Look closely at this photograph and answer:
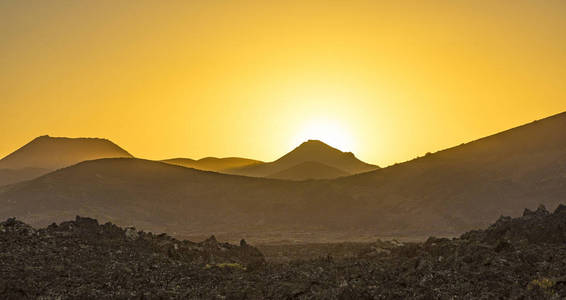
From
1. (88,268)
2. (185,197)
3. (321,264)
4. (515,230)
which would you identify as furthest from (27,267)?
(185,197)

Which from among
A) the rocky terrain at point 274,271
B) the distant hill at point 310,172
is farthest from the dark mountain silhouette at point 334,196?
the distant hill at point 310,172

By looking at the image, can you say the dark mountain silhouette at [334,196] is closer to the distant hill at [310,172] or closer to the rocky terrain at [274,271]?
the rocky terrain at [274,271]

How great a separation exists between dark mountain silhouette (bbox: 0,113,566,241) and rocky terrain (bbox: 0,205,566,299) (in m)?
40.2

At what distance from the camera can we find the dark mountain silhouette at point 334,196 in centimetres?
7475

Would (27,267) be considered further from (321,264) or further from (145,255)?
(321,264)

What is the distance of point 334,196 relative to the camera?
93.1m

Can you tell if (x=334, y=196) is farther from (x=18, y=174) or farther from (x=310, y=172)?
(x=18, y=174)

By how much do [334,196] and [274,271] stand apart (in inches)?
2689

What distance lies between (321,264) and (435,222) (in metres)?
49.7

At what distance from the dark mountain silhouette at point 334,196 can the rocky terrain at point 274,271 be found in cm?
4024

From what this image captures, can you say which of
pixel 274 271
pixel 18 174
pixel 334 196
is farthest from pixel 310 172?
pixel 274 271

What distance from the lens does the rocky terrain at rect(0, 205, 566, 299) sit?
1844 centimetres

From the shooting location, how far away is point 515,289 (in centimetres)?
1720

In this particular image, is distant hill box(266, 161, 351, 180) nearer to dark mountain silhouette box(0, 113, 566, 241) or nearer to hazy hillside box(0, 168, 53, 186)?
dark mountain silhouette box(0, 113, 566, 241)
